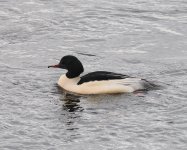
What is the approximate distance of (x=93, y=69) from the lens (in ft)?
77.0

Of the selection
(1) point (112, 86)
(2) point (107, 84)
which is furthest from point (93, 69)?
(1) point (112, 86)

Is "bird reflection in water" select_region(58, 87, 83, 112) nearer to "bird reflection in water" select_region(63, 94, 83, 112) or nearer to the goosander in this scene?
"bird reflection in water" select_region(63, 94, 83, 112)

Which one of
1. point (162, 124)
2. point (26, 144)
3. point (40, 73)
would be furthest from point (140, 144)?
point (40, 73)

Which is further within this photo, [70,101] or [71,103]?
[70,101]

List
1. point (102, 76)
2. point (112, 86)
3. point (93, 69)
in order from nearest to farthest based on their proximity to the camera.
→ point (112, 86) → point (102, 76) → point (93, 69)

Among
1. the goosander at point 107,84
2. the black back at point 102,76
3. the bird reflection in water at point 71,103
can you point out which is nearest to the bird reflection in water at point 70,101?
the bird reflection in water at point 71,103

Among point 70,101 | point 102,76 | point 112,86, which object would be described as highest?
point 102,76

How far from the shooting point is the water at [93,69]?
17156 mm

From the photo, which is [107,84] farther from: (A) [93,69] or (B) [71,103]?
(A) [93,69]

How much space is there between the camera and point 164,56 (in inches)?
979

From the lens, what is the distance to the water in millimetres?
17156

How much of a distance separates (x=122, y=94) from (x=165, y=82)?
146 cm

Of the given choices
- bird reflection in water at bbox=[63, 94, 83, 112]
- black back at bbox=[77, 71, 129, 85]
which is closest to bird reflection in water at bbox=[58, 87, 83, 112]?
bird reflection in water at bbox=[63, 94, 83, 112]

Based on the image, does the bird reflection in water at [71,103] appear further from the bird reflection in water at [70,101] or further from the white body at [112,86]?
the white body at [112,86]
